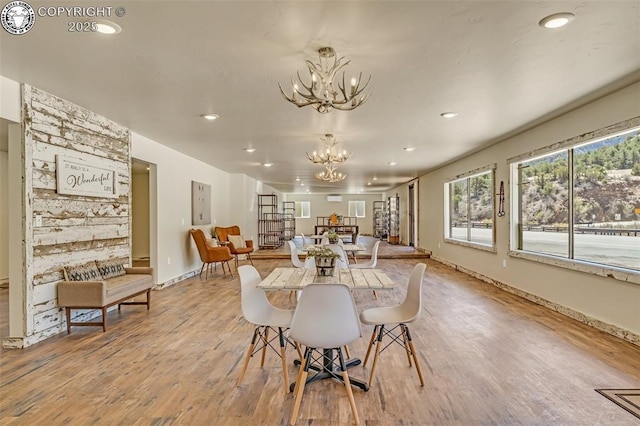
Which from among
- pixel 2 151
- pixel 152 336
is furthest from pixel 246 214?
pixel 152 336

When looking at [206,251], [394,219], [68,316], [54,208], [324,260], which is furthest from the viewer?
[394,219]

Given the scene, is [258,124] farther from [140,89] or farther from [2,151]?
[2,151]

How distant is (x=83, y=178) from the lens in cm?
423

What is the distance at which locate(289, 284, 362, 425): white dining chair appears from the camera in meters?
2.18

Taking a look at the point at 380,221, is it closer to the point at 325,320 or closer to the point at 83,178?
the point at 83,178

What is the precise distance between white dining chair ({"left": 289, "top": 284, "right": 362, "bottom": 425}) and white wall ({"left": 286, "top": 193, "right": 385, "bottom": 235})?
57.2 feet

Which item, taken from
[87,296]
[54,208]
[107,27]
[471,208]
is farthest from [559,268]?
[54,208]

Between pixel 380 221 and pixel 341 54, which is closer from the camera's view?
pixel 341 54

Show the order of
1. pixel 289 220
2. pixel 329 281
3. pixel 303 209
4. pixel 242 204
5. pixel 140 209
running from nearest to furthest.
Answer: pixel 329 281, pixel 140 209, pixel 242 204, pixel 289 220, pixel 303 209

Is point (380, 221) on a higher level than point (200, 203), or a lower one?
lower

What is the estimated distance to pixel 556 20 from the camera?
2.32 meters

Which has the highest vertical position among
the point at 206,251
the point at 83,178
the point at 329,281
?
the point at 83,178

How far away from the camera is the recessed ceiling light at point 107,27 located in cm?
228

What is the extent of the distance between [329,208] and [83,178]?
52.1ft
